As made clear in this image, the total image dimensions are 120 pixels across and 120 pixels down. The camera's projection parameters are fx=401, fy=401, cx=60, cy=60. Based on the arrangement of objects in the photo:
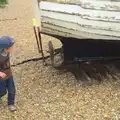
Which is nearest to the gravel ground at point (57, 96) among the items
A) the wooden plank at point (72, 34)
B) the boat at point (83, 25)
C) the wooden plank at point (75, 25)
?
the boat at point (83, 25)

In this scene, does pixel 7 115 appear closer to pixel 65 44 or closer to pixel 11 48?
pixel 11 48

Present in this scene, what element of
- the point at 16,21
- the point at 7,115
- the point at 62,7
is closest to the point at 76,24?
the point at 62,7

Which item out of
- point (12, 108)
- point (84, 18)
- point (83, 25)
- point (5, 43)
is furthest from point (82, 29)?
point (12, 108)

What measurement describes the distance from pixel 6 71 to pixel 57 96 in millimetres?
1184

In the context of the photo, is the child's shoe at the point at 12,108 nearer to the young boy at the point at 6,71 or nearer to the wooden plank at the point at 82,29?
the young boy at the point at 6,71

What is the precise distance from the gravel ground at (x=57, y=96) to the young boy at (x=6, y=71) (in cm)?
25

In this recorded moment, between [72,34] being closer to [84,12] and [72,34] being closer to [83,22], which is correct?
[83,22]

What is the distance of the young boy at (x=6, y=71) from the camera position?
551cm

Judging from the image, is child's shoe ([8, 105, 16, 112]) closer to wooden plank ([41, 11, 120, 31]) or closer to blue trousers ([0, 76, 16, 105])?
blue trousers ([0, 76, 16, 105])

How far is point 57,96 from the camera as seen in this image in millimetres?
6504

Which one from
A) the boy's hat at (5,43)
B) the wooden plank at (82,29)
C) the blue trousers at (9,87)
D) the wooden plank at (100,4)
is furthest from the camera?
the wooden plank at (82,29)

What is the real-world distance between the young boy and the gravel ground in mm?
248

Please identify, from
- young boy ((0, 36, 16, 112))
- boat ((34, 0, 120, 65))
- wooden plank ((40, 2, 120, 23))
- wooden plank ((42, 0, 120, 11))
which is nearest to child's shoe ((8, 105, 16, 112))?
young boy ((0, 36, 16, 112))

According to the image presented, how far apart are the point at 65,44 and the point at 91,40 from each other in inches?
21.0
